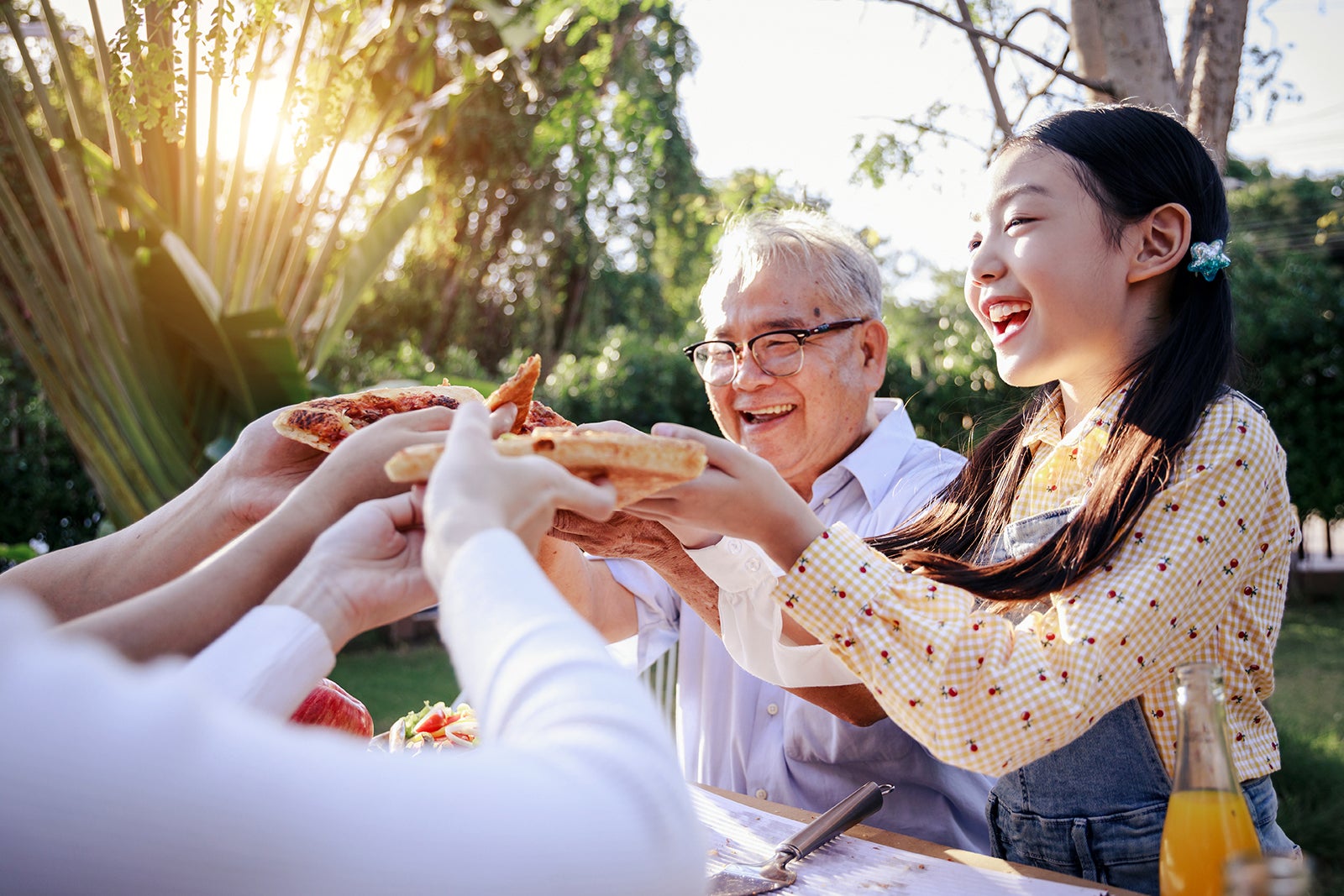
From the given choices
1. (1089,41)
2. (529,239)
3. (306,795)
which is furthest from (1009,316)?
(529,239)

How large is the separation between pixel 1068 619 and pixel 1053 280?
67 cm

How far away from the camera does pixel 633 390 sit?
921 centimetres

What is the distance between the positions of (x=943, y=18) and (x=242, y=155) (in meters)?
3.35

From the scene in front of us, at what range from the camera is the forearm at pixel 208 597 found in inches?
45.4

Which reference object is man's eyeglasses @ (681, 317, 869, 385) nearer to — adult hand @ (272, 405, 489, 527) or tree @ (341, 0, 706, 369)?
adult hand @ (272, 405, 489, 527)

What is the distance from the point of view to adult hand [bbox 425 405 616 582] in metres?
1.02

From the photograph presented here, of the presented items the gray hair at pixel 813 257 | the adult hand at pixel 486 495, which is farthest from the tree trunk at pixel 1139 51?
the adult hand at pixel 486 495

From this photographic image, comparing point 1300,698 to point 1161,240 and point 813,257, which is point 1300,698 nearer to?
point 813,257

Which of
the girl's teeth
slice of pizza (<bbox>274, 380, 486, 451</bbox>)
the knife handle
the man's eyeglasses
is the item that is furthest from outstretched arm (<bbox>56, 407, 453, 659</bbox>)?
the man's eyeglasses

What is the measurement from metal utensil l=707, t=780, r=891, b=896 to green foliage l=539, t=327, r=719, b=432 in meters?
7.22

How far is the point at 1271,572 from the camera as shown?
5.77 ft

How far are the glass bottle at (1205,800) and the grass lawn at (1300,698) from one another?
3230 millimetres

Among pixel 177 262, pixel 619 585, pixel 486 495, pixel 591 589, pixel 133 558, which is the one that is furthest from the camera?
pixel 177 262

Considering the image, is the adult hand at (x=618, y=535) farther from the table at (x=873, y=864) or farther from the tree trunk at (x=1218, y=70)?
the tree trunk at (x=1218, y=70)
